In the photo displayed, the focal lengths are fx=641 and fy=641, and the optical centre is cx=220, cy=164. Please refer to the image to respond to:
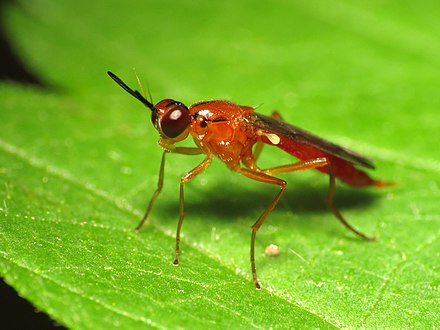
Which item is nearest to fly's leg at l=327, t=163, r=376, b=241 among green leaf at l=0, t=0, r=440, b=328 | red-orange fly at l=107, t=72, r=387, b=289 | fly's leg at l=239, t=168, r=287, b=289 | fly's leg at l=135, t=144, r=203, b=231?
red-orange fly at l=107, t=72, r=387, b=289

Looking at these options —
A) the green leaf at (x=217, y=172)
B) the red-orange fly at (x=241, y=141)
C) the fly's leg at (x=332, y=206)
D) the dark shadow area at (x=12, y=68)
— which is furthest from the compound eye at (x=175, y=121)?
the dark shadow area at (x=12, y=68)

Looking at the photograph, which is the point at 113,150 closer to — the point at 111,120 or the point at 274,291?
the point at 111,120

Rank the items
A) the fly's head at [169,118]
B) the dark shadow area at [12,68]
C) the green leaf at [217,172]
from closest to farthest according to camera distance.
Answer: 1. the green leaf at [217,172]
2. the fly's head at [169,118]
3. the dark shadow area at [12,68]

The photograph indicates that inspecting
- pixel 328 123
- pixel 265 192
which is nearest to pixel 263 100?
pixel 328 123

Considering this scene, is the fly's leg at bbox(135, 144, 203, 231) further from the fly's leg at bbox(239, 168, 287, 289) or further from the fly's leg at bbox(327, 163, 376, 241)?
the fly's leg at bbox(327, 163, 376, 241)

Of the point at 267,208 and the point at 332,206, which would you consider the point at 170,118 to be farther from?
the point at 332,206

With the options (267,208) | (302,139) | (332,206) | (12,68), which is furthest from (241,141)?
(12,68)

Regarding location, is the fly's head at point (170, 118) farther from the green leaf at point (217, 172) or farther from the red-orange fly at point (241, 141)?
the green leaf at point (217, 172)
